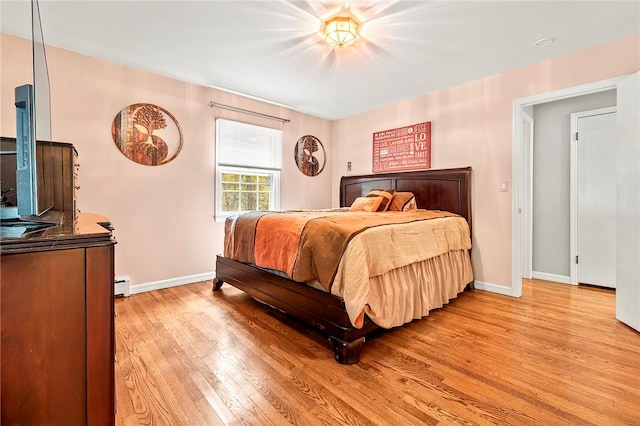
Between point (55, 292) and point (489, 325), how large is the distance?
270cm

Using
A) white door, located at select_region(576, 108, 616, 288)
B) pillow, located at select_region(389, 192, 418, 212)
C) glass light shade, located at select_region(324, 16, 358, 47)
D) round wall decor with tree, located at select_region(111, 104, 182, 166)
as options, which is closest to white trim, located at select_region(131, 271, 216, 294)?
round wall decor with tree, located at select_region(111, 104, 182, 166)

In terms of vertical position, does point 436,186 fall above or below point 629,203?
above

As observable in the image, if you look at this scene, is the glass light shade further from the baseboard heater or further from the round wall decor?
the baseboard heater

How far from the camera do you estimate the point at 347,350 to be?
1797mm

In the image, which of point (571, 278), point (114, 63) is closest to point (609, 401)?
point (571, 278)

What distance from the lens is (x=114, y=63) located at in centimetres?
296

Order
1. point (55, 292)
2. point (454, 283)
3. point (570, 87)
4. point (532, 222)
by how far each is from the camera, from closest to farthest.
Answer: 1. point (55, 292)
2. point (570, 87)
3. point (454, 283)
4. point (532, 222)

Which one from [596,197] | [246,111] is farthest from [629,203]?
[246,111]

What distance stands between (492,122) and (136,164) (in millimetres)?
3902

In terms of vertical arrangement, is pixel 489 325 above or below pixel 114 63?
below

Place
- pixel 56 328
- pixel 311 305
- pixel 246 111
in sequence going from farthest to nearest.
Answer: pixel 246 111, pixel 311 305, pixel 56 328

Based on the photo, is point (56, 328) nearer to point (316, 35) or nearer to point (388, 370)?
point (388, 370)

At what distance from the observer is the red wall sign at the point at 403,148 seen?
3.77m

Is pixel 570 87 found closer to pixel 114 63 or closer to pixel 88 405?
pixel 88 405
